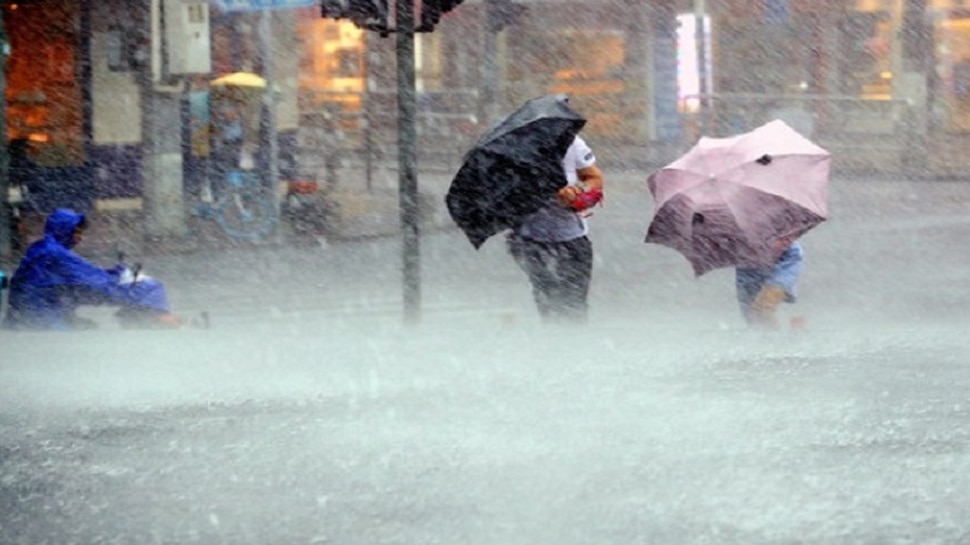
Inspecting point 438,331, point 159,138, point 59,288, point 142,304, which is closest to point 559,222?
point 438,331

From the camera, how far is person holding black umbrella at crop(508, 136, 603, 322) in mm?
10062

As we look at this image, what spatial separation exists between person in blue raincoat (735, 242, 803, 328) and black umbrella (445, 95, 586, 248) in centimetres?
128

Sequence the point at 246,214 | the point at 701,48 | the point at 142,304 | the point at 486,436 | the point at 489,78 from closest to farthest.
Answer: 1. the point at 486,436
2. the point at 142,304
3. the point at 246,214
4. the point at 701,48
5. the point at 489,78

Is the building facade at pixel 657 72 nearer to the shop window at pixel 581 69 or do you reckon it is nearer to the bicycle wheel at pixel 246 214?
the shop window at pixel 581 69

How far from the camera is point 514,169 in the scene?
9961 mm

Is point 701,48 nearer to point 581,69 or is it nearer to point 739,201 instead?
point 581,69

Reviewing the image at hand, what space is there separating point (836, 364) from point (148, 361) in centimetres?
320

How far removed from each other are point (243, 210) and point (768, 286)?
1170cm

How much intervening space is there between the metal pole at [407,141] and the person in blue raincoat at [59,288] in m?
1.63

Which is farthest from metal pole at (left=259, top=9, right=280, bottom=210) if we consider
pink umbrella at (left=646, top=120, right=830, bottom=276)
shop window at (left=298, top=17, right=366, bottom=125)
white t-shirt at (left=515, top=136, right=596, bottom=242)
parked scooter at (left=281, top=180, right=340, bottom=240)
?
shop window at (left=298, top=17, right=366, bottom=125)

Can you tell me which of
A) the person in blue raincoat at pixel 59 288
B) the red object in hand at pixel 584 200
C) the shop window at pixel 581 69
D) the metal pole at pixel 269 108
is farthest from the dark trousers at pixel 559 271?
the shop window at pixel 581 69

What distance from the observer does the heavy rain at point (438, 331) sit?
5.89m

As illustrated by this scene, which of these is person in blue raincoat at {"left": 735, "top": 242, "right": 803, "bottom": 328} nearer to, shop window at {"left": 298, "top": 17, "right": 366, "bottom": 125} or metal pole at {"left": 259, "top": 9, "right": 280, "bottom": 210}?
metal pole at {"left": 259, "top": 9, "right": 280, "bottom": 210}

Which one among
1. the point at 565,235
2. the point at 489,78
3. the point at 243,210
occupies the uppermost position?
the point at 489,78
